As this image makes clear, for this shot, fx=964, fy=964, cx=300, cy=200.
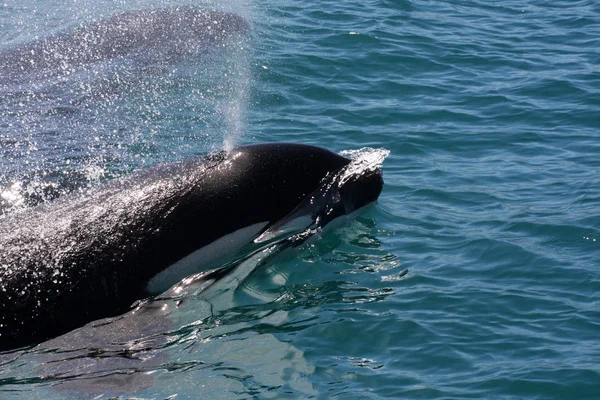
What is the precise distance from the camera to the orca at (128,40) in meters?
17.2

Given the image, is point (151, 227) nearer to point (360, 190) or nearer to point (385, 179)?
point (360, 190)

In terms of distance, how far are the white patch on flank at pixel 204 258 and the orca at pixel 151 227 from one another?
1 cm

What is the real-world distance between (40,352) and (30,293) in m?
0.53

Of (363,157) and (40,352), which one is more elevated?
(363,157)

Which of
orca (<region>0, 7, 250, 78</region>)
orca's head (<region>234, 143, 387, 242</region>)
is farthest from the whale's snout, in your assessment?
orca (<region>0, 7, 250, 78</region>)

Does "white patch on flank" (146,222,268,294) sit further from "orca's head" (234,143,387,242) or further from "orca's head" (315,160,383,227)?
"orca's head" (315,160,383,227)

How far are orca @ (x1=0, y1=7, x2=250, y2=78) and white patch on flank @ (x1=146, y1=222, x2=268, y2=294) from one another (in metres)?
8.06

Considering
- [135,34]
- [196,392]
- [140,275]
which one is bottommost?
[196,392]

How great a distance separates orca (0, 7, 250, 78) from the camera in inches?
679

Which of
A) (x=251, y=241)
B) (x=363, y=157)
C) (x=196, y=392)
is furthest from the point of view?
(x=363, y=157)

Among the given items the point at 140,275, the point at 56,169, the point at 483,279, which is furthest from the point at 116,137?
the point at 483,279

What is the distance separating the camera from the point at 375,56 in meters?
18.6

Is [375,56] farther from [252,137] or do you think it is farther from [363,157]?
[363,157]

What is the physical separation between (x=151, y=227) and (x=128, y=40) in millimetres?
10182
